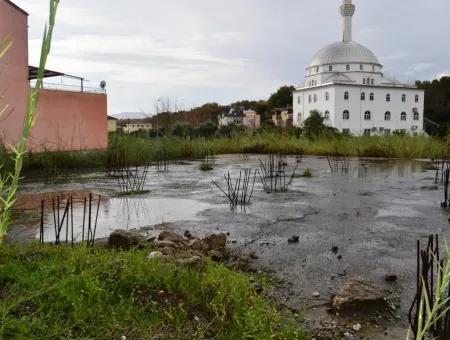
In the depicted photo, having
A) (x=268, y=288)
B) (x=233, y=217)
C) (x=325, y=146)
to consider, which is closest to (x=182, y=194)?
(x=233, y=217)

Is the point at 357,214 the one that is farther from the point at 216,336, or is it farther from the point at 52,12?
the point at 52,12

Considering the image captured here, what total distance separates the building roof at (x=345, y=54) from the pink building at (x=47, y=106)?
2007 inches

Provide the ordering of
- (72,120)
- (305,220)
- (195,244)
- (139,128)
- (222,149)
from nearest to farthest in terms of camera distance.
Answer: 1. (195,244)
2. (305,220)
3. (72,120)
4. (222,149)
5. (139,128)

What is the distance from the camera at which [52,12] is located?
0.82 m

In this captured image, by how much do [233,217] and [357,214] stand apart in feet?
5.05

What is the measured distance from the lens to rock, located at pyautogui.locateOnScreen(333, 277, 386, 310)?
268cm

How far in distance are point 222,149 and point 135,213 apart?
15.4 m

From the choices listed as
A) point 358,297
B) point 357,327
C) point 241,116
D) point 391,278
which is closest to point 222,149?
point 391,278

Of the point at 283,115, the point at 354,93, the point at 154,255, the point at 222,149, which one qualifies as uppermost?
the point at 354,93

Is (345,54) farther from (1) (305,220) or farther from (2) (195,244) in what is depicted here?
(2) (195,244)

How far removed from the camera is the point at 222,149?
20.9 m

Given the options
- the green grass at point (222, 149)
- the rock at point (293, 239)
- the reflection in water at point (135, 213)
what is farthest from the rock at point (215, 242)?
the green grass at point (222, 149)

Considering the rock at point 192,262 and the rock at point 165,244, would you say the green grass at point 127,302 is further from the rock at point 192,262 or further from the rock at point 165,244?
the rock at point 165,244

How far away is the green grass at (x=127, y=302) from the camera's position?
6.85 feet
